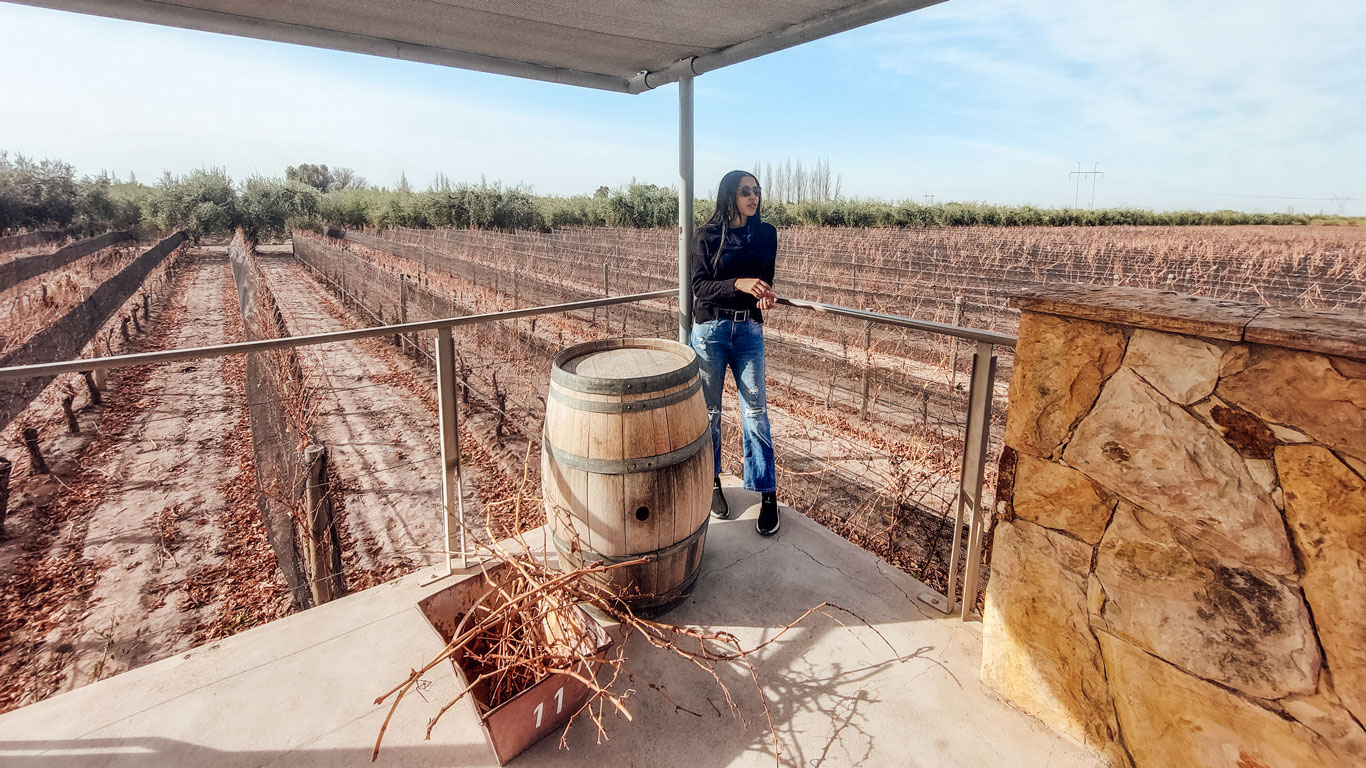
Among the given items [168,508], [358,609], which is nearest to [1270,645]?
[358,609]

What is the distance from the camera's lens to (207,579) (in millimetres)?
5496

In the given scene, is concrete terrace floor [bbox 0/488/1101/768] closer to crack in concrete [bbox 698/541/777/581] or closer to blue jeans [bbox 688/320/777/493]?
crack in concrete [bbox 698/541/777/581]

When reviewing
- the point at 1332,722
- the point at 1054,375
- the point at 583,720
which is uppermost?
the point at 1054,375

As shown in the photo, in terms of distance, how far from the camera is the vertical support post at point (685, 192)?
2619mm

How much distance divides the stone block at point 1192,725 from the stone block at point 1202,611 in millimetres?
39

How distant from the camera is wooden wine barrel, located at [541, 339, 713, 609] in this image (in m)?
1.70

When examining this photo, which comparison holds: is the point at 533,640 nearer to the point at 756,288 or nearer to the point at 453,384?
the point at 453,384

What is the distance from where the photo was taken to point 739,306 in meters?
2.31

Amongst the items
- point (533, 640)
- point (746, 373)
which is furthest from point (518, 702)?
point (746, 373)

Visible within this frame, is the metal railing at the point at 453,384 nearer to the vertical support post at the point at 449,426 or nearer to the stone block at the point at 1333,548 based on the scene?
the vertical support post at the point at 449,426

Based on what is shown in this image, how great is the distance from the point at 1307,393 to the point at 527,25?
234 centimetres

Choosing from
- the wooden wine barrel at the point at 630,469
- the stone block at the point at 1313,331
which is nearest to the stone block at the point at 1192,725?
the stone block at the point at 1313,331

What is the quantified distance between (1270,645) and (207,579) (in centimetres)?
726

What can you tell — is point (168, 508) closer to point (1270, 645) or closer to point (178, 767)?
point (178, 767)
